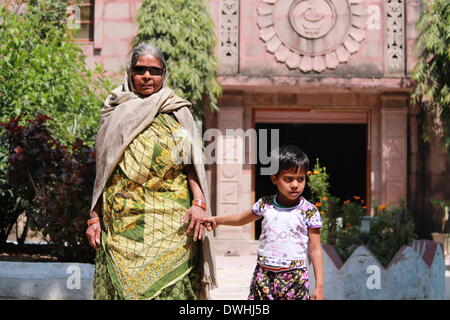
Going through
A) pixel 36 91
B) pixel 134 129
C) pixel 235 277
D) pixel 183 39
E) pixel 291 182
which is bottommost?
pixel 235 277

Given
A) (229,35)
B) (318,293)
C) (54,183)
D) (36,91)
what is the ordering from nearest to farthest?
(318,293)
(54,183)
(36,91)
(229,35)

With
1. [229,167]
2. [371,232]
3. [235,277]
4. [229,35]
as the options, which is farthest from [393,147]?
[371,232]

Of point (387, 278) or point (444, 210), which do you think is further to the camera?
point (444, 210)

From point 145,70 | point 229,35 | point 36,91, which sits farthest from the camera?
point 229,35

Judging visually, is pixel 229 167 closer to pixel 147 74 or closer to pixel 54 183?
pixel 54 183

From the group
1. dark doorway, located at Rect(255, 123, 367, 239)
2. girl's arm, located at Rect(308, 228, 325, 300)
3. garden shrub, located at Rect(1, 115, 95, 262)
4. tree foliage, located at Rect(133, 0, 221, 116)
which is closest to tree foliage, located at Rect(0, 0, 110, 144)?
garden shrub, located at Rect(1, 115, 95, 262)

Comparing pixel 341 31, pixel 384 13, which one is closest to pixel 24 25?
pixel 341 31

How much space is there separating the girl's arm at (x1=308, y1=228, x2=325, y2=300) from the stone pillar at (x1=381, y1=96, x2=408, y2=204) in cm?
759

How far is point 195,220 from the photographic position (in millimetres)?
3270

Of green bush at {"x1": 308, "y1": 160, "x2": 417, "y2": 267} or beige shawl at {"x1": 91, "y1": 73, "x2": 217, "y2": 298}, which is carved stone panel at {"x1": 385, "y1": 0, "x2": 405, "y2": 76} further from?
beige shawl at {"x1": 91, "y1": 73, "x2": 217, "y2": 298}

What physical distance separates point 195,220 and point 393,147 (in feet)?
25.9

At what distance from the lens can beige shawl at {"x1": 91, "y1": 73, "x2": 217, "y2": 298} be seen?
10.9ft

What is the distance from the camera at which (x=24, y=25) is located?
8.23 m
